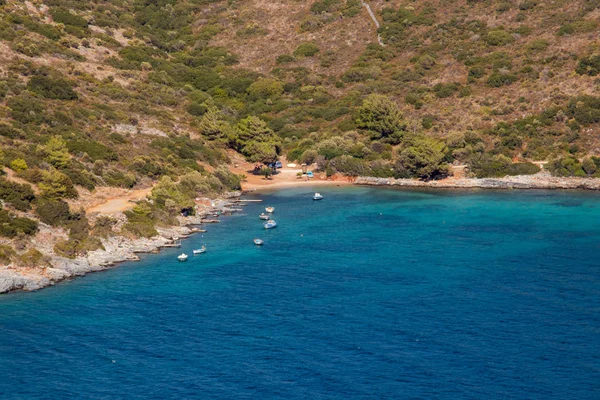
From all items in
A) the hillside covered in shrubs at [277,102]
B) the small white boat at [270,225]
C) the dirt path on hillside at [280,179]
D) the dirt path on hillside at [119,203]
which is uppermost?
the hillside covered in shrubs at [277,102]

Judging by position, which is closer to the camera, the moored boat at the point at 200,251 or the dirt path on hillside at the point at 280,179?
the moored boat at the point at 200,251

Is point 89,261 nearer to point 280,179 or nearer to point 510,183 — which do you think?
point 280,179

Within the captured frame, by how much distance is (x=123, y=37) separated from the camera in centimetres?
18400

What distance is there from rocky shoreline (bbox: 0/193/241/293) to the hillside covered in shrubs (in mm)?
1629

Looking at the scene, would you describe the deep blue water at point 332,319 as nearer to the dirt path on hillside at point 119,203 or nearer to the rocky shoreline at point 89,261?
the rocky shoreline at point 89,261

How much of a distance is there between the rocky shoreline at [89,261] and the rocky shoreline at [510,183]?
42.6 m

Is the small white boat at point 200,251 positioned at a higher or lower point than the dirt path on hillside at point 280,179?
lower

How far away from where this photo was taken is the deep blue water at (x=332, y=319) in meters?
55.0

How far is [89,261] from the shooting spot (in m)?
82.4

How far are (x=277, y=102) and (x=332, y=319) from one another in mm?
105439

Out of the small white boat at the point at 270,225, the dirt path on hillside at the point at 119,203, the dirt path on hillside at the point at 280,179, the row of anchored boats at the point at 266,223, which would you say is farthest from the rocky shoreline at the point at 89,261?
the dirt path on hillside at the point at 280,179

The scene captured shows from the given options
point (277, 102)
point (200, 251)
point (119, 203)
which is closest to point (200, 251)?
point (200, 251)

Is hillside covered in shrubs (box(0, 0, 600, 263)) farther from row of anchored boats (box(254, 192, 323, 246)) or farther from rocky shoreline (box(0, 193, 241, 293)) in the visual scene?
row of anchored boats (box(254, 192, 323, 246))

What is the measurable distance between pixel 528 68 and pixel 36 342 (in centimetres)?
12109
